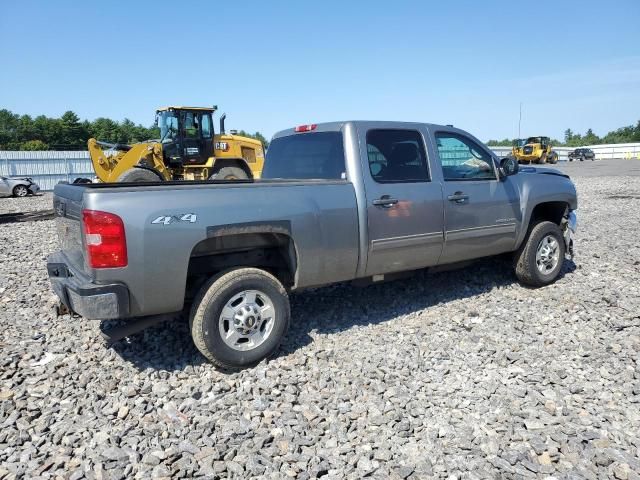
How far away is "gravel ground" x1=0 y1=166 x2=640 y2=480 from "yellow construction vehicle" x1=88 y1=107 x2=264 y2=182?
9.81 m

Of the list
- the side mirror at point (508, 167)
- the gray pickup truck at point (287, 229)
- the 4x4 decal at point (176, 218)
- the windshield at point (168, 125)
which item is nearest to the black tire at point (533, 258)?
the gray pickup truck at point (287, 229)

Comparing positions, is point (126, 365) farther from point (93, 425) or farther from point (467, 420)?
point (467, 420)

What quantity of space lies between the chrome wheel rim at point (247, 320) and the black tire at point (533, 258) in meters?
3.41

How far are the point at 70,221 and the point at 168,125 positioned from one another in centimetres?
1178

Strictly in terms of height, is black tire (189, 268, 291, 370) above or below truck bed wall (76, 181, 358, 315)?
below

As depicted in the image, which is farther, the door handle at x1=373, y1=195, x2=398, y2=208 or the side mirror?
the side mirror

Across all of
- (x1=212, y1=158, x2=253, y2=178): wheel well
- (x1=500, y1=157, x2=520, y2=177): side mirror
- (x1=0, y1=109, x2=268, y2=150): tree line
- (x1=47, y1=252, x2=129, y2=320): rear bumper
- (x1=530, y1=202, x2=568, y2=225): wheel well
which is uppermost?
(x1=0, y1=109, x2=268, y2=150): tree line

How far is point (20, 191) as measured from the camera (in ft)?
69.8

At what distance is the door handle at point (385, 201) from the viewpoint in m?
4.59

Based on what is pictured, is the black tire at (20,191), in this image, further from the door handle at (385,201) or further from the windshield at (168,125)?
the door handle at (385,201)

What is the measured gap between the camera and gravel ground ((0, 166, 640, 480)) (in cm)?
292

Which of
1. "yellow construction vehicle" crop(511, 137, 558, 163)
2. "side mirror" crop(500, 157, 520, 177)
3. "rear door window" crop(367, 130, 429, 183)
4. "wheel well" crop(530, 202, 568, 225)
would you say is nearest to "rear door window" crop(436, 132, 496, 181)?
"side mirror" crop(500, 157, 520, 177)

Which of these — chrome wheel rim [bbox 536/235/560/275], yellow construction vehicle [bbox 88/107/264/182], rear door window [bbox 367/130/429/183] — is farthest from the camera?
yellow construction vehicle [bbox 88/107/264/182]

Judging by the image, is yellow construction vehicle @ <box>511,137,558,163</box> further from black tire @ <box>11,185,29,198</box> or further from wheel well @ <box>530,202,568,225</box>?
wheel well @ <box>530,202,568,225</box>
